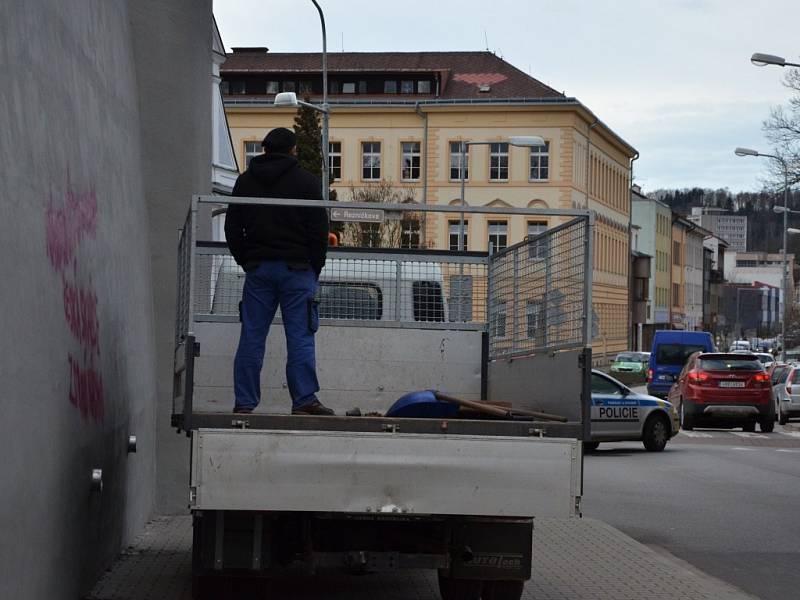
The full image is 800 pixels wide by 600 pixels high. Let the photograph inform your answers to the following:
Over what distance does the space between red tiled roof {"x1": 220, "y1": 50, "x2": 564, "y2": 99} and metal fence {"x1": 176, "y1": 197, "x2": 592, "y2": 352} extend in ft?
225

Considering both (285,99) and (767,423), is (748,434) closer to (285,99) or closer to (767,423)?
(767,423)

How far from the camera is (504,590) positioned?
855 cm

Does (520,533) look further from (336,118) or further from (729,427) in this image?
(336,118)

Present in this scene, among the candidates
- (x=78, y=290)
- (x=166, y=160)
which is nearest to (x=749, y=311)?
(x=166, y=160)

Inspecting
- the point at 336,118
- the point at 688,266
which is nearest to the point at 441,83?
the point at 336,118

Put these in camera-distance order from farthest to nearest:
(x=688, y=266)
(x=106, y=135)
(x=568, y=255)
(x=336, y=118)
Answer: (x=688, y=266)
(x=336, y=118)
(x=106, y=135)
(x=568, y=255)

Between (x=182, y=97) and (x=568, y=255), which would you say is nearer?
(x=568, y=255)

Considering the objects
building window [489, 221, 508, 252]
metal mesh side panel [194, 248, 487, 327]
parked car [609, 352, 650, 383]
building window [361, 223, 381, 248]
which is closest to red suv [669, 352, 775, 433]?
building window [361, 223, 381, 248]

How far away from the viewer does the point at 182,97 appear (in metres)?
13.5

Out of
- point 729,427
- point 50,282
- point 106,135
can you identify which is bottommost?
point 729,427

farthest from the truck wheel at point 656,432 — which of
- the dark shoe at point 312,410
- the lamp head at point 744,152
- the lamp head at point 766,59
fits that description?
the lamp head at point 744,152

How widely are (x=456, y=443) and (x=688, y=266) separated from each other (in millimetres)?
134461

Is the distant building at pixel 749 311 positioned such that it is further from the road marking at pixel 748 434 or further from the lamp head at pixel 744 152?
the road marking at pixel 748 434

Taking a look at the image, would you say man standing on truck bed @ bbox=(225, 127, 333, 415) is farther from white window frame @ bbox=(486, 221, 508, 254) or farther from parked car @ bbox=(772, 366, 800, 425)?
white window frame @ bbox=(486, 221, 508, 254)
